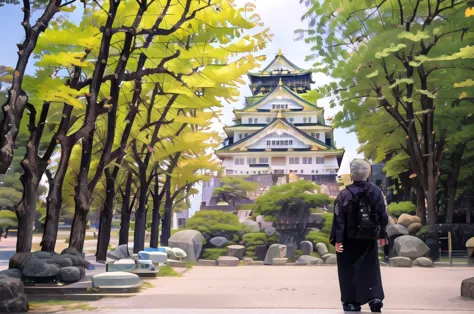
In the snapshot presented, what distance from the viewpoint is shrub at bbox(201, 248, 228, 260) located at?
84.3 ft

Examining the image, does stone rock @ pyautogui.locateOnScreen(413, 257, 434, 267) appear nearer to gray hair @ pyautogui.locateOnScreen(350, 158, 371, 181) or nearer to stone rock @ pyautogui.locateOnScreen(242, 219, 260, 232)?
stone rock @ pyautogui.locateOnScreen(242, 219, 260, 232)

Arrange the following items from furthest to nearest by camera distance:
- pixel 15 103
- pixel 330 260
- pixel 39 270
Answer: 1. pixel 330 260
2. pixel 39 270
3. pixel 15 103

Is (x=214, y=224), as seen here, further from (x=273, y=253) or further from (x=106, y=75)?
(x=106, y=75)

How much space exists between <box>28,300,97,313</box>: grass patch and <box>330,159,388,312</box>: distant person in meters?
3.40

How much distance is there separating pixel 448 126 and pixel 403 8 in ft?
16.5

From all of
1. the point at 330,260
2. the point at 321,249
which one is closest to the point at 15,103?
the point at 330,260

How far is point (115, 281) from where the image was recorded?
8375 millimetres

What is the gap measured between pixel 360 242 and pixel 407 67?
46.3 ft

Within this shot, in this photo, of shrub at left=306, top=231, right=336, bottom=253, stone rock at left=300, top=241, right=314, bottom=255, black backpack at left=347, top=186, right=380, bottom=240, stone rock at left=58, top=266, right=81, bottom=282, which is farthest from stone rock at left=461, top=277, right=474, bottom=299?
shrub at left=306, top=231, right=336, bottom=253

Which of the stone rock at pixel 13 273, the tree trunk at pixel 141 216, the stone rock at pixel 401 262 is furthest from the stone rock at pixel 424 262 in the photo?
the stone rock at pixel 13 273

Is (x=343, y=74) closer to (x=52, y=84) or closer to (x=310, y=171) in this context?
(x=52, y=84)

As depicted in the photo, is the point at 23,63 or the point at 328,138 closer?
the point at 23,63

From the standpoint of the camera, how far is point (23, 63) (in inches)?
318

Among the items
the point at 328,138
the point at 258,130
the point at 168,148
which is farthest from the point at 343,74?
the point at 328,138
